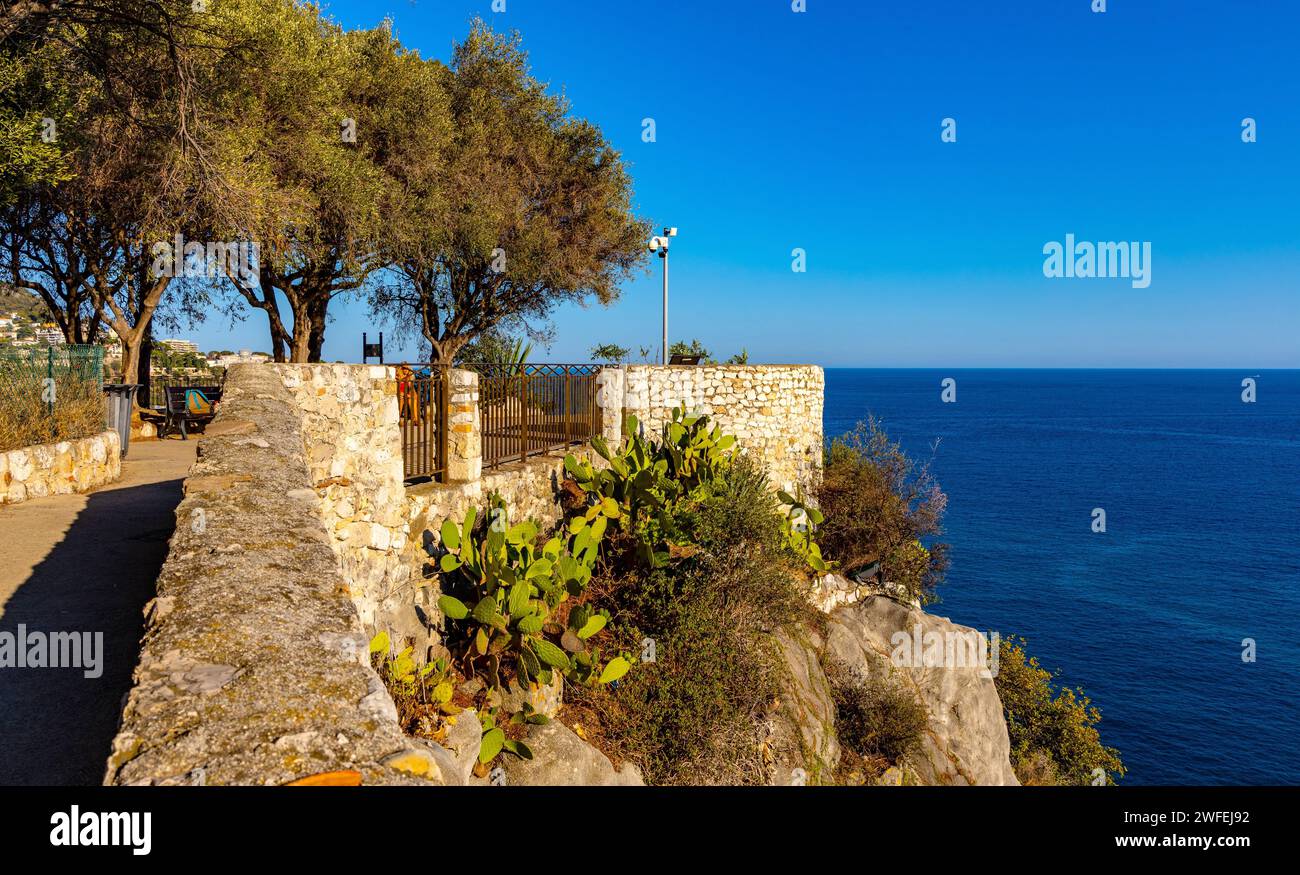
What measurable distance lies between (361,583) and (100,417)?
5.99m

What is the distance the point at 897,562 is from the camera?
1623 cm

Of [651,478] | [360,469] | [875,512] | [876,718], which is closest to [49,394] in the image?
[360,469]

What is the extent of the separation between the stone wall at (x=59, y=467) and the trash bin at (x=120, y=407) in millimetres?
1396

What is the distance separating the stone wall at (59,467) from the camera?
768 centimetres

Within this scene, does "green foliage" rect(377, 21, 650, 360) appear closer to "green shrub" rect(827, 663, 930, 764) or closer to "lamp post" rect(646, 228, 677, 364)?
"lamp post" rect(646, 228, 677, 364)

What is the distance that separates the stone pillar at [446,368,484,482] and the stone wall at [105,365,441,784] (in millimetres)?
4098

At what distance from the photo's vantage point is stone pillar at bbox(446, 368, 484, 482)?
8.29m

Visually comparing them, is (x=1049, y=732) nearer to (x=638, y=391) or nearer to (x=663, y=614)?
(x=638, y=391)

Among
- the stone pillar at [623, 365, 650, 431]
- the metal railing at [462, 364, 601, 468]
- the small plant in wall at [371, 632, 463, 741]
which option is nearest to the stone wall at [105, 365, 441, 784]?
the small plant in wall at [371, 632, 463, 741]

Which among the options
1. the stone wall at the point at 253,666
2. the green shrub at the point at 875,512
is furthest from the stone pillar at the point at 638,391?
the stone wall at the point at 253,666

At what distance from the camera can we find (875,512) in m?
16.1

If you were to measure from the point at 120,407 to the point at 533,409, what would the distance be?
6316 mm

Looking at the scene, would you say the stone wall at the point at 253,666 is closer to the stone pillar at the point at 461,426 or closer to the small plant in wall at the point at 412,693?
the small plant in wall at the point at 412,693
